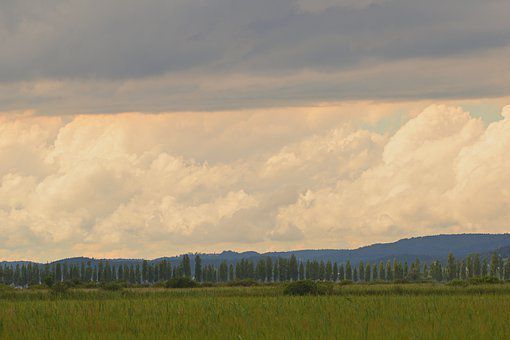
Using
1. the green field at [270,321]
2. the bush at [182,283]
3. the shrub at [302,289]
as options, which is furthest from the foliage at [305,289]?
the bush at [182,283]

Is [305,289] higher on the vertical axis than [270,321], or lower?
higher

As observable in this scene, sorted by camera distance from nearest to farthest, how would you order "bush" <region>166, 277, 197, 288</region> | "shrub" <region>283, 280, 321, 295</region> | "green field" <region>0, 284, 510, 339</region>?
"green field" <region>0, 284, 510, 339</region> < "shrub" <region>283, 280, 321, 295</region> < "bush" <region>166, 277, 197, 288</region>

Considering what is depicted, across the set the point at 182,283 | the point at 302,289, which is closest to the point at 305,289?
the point at 302,289

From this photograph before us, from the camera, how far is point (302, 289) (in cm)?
6197

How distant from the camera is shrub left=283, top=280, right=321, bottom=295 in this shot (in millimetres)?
61438

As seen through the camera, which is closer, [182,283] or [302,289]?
[302,289]

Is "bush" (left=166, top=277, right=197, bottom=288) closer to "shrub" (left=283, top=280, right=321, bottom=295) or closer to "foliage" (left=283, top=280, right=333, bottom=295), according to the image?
"foliage" (left=283, top=280, right=333, bottom=295)

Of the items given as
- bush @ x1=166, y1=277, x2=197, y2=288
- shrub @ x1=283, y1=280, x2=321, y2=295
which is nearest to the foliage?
shrub @ x1=283, y1=280, x2=321, y2=295

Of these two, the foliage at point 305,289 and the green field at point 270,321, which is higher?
the foliage at point 305,289

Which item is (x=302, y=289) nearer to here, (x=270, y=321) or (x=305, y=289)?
(x=305, y=289)

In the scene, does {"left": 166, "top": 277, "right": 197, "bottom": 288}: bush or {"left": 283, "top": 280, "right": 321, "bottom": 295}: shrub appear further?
{"left": 166, "top": 277, "right": 197, "bottom": 288}: bush

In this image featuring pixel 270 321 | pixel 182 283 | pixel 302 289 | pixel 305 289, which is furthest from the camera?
pixel 182 283

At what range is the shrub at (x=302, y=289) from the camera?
6144 cm

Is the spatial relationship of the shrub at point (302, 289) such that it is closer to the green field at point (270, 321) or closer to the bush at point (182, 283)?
the green field at point (270, 321)
